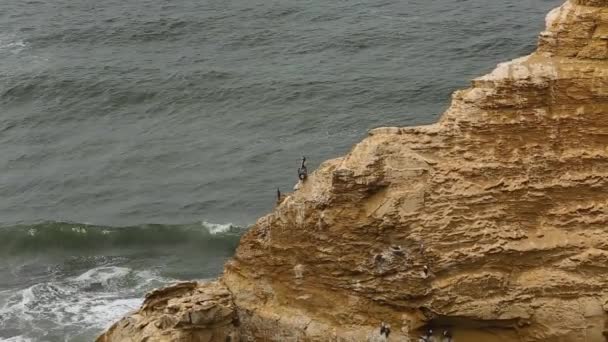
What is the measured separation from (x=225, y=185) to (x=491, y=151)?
22.8m

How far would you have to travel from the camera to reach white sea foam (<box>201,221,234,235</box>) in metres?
38.7

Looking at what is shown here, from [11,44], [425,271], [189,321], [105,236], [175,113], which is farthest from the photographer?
[11,44]

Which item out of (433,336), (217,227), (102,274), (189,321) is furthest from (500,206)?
(217,227)

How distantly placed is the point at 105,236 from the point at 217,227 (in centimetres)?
427

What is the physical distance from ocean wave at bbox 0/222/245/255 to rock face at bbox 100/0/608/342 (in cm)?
1817

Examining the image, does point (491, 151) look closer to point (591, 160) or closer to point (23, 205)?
point (591, 160)

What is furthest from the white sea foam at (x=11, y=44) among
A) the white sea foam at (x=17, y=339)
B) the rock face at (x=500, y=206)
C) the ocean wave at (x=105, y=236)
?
the rock face at (x=500, y=206)

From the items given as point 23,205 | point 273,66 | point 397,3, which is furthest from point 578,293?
point 397,3

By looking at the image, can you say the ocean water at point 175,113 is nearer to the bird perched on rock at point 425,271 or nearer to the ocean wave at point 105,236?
the ocean wave at point 105,236

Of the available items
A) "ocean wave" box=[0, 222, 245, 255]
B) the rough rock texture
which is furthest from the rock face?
"ocean wave" box=[0, 222, 245, 255]

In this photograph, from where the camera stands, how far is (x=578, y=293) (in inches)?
789

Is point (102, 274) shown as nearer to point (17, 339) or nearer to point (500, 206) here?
point (17, 339)

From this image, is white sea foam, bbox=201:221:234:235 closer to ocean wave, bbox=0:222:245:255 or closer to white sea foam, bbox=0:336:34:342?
ocean wave, bbox=0:222:245:255

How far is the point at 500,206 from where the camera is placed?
65.7ft
